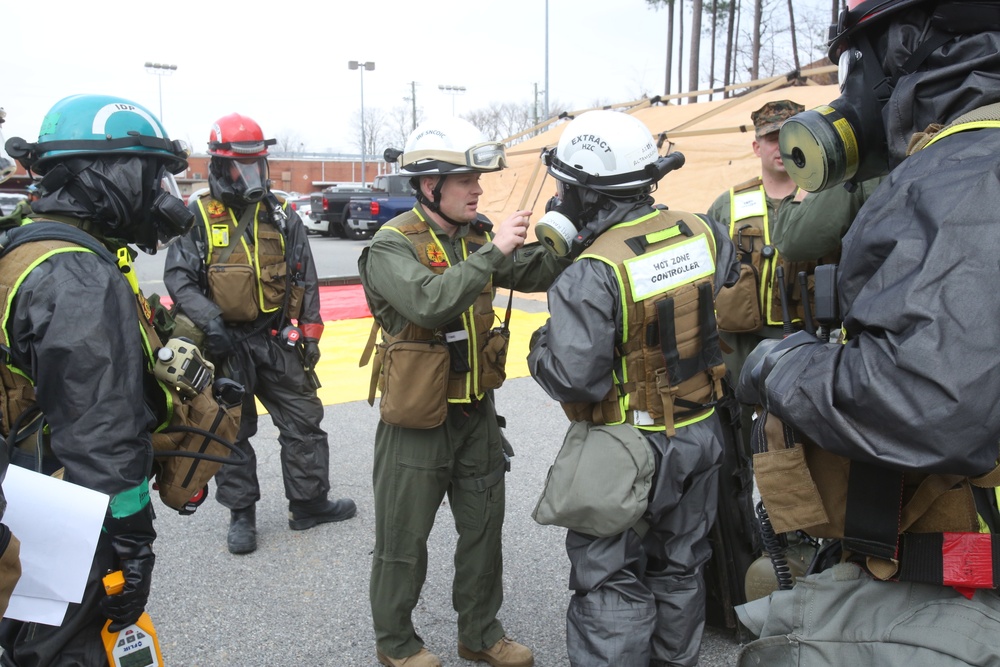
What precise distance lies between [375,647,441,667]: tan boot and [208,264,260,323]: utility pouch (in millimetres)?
1962

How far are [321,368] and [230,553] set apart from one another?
3675 mm

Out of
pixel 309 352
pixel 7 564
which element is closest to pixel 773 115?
pixel 309 352

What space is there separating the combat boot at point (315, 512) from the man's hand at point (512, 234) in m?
2.21

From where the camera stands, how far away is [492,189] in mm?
12203

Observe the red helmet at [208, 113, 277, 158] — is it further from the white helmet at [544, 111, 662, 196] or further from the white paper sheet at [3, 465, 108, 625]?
the white paper sheet at [3, 465, 108, 625]

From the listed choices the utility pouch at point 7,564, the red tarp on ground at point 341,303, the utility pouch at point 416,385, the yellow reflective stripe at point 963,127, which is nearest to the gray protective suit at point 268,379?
the utility pouch at point 416,385

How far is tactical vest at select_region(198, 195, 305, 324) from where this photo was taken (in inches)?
161

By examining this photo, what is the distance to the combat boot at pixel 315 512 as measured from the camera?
431 cm

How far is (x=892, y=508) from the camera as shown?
1403mm

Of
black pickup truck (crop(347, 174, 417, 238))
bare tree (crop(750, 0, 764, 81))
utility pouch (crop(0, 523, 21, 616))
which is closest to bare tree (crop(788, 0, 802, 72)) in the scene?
bare tree (crop(750, 0, 764, 81))

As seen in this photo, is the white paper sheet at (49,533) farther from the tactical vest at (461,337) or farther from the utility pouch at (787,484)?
the utility pouch at (787,484)

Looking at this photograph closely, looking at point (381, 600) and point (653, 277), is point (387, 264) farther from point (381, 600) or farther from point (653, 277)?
point (381, 600)

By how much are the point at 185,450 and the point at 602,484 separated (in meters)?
1.27

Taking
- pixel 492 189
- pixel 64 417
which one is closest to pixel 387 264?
pixel 64 417
